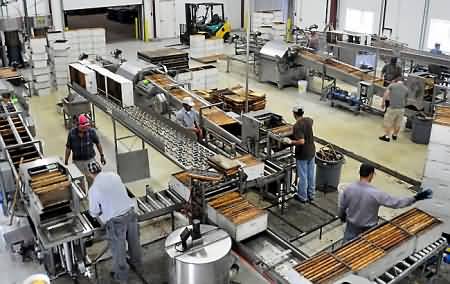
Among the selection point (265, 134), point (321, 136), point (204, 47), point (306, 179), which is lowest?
point (321, 136)

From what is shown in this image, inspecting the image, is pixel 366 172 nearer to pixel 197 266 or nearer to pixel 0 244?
pixel 197 266

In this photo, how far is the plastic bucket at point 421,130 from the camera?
845cm

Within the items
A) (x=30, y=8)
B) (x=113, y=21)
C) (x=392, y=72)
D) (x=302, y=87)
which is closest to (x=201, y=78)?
(x=302, y=87)

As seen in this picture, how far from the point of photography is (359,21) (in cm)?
1544

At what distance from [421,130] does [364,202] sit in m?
4.58

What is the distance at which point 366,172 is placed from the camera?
4.44m

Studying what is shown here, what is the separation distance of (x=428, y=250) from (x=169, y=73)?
20.2 feet

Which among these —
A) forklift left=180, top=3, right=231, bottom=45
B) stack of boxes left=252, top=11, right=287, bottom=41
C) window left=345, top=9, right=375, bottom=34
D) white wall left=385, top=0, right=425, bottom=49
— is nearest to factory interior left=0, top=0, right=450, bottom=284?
white wall left=385, top=0, right=425, bottom=49

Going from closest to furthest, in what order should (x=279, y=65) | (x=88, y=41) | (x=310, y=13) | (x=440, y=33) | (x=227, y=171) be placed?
(x=227, y=171)
(x=279, y=65)
(x=440, y=33)
(x=88, y=41)
(x=310, y=13)

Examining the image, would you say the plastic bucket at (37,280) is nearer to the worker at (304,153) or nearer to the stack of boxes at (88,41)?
the worker at (304,153)

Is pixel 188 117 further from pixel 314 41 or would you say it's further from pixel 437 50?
pixel 314 41

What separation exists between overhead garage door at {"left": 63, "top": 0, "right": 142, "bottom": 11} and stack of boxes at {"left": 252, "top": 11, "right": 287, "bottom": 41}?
430 cm

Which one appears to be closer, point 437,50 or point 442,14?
point 437,50

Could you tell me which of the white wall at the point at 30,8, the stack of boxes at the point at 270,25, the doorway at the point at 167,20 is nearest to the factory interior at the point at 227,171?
the stack of boxes at the point at 270,25
